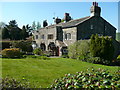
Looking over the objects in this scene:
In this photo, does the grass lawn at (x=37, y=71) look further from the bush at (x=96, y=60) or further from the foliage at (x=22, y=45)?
the foliage at (x=22, y=45)

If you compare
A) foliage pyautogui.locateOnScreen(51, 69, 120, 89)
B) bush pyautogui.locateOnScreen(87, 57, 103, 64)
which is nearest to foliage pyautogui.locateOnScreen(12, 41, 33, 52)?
bush pyautogui.locateOnScreen(87, 57, 103, 64)

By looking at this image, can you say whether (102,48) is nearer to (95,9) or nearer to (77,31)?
(77,31)

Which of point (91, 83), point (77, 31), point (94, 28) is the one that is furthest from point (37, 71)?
point (94, 28)

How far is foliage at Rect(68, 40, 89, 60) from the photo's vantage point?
77.3 ft

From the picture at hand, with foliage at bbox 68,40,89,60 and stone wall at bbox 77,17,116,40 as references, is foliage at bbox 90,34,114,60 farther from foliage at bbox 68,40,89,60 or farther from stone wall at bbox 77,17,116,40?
stone wall at bbox 77,17,116,40

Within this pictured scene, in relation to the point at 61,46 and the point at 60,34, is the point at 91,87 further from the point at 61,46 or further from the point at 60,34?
the point at 60,34

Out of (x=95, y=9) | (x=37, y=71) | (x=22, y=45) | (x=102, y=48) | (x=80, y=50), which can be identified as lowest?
Result: (x=37, y=71)

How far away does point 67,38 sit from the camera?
32312mm

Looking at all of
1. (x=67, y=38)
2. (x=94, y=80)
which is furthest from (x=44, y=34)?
(x=94, y=80)

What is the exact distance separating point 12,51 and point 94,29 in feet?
58.9

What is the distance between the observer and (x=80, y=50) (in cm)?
2406

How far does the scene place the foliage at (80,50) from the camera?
23547 millimetres

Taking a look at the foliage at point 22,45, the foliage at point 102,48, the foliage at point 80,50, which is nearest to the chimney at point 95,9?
the foliage at point 80,50

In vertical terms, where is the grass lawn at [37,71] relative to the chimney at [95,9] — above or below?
below
